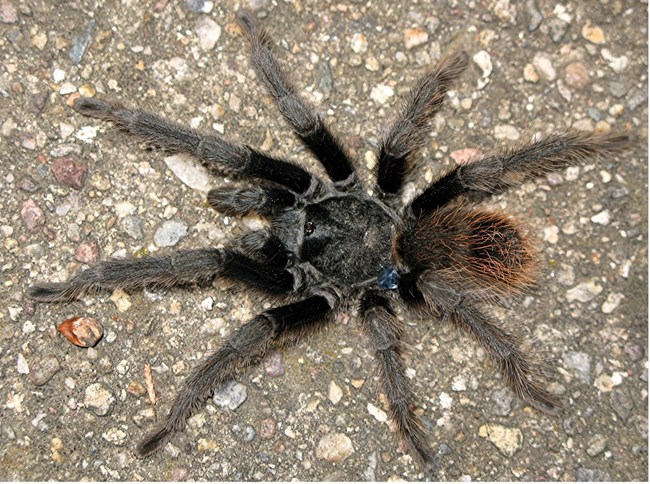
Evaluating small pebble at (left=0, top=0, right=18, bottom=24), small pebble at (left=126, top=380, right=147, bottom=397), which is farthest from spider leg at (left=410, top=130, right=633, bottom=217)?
small pebble at (left=0, top=0, right=18, bottom=24)

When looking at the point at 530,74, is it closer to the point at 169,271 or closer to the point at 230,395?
→ the point at 169,271

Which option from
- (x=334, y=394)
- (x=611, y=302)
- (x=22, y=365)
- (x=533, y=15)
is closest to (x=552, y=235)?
(x=611, y=302)

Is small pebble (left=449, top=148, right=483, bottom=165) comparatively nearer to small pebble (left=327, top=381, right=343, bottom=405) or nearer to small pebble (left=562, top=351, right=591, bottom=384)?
small pebble (left=562, top=351, right=591, bottom=384)

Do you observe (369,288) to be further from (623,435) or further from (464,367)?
(623,435)

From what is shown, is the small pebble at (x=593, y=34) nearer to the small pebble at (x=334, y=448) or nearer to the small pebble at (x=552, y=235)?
the small pebble at (x=552, y=235)

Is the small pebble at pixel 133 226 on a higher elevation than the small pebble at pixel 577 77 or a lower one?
higher

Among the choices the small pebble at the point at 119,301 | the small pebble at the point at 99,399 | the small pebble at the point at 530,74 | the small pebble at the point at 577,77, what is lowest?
the small pebble at the point at 577,77

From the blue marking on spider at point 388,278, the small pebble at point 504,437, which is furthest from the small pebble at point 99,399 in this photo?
the small pebble at point 504,437
